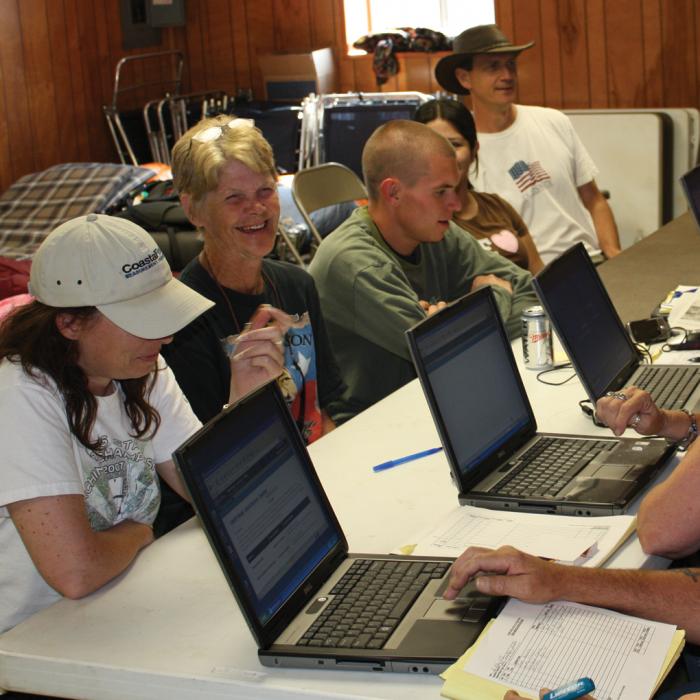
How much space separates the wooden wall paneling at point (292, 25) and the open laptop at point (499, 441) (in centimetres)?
530

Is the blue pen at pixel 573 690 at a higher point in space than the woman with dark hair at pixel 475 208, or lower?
lower

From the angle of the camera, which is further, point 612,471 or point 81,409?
point 612,471

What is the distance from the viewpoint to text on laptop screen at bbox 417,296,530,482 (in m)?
1.93

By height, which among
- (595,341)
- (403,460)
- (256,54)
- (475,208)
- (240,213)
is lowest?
(403,460)

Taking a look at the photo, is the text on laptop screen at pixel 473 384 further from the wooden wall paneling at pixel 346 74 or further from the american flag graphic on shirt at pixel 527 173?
the wooden wall paneling at pixel 346 74

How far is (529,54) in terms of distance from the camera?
6023mm

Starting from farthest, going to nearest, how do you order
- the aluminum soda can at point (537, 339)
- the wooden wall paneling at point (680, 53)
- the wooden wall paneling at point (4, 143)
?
the wooden wall paneling at point (4, 143), the wooden wall paneling at point (680, 53), the aluminum soda can at point (537, 339)

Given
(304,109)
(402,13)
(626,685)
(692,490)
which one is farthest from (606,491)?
(402,13)

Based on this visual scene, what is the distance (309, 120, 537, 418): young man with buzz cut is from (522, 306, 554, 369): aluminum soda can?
0.90 ft

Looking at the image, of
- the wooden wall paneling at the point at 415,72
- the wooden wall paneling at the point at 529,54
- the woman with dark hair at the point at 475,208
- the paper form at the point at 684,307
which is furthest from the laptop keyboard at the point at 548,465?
the wooden wall paneling at the point at 415,72

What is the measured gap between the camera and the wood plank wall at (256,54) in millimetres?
5730

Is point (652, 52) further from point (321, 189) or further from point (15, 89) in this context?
point (15, 89)

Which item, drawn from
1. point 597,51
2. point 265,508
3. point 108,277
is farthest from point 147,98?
point 265,508

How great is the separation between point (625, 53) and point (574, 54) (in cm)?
27
